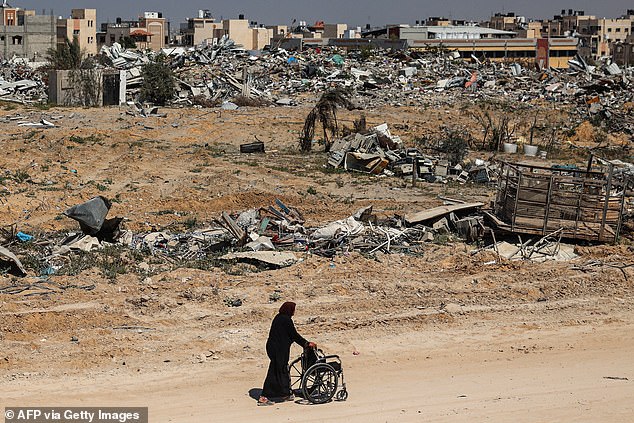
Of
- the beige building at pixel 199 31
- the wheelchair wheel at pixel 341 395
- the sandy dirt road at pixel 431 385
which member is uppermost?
the beige building at pixel 199 31

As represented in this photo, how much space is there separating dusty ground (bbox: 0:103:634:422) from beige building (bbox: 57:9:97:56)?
182 ft

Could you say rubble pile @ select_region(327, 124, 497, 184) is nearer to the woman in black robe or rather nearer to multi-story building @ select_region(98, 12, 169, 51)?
the woman in black robe

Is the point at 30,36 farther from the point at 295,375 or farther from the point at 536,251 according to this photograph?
the point at 295,375

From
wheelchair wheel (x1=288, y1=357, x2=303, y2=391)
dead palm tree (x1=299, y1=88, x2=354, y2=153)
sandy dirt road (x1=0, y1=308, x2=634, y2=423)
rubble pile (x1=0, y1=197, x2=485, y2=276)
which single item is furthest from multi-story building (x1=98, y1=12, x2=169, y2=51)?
wheelchair wheel (x1=288, y1=357, x2=303, y2=391)

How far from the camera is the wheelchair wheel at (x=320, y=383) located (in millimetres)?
7984

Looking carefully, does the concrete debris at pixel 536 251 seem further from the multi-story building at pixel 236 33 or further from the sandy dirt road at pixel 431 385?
the multi-story building at pixel 236 33

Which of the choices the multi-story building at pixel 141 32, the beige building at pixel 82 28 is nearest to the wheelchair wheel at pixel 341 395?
the beige building at pixel 82 28

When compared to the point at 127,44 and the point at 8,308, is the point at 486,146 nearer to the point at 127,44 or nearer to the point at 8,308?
the point at 8,308

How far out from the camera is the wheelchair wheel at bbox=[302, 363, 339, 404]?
26.2ft

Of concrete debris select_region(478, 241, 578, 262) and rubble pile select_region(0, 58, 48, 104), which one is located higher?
rubble pile select_region(0, 58, 48, 104)

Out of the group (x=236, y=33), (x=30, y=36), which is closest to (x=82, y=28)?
(x=236, y=33)

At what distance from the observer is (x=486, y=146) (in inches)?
924

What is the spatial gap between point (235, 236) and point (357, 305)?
2.56 m

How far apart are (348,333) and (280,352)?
7.49ft
